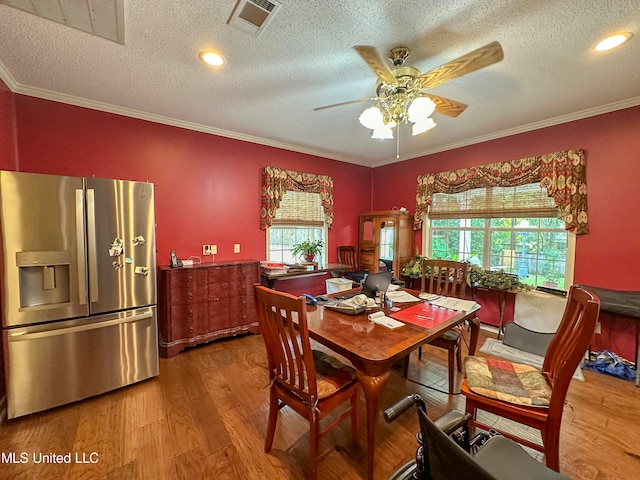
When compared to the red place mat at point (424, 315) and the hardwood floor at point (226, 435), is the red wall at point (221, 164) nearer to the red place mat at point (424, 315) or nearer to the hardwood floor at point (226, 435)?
the hardwood floor at point (226, 435)

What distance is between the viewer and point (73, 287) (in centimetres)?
202

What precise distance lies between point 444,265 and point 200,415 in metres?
2.46

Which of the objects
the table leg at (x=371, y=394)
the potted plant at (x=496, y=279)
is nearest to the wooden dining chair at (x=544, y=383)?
the table leg at (x=371, y=394)

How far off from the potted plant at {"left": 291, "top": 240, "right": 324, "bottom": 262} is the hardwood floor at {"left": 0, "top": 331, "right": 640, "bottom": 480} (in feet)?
6.44

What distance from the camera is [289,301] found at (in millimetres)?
1272

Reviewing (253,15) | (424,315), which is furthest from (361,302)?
(253,15)

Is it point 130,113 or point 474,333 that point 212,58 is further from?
point 474,333

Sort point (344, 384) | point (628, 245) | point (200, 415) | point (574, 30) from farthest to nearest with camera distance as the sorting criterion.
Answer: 1. point (628, 245)
2. point (200, 415)
3. point (574, 30)
4. point (344, 384)

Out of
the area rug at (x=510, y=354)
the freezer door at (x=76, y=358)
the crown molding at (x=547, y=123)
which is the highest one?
the crown molding at (x=547, y=123)

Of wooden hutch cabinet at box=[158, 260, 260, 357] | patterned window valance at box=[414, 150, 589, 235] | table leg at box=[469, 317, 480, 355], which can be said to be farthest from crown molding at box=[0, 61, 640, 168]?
table leg at box=[469, 317, 480, 355]

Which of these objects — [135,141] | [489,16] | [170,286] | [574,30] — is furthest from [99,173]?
[574,30]

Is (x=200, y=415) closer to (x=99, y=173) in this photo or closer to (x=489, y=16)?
(x=99, y=173)

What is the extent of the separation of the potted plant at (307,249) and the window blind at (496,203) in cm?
184

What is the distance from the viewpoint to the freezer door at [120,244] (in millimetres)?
2082
